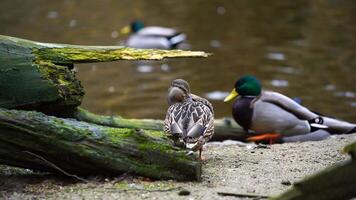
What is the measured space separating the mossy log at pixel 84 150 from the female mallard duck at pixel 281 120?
3.24 metres

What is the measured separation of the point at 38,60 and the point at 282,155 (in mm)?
2036

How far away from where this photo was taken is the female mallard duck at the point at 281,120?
24.4ft

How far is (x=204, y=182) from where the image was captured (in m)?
4.27

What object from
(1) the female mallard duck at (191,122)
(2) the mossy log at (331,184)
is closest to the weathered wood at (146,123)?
(1) the female mallard duck at (191,122)

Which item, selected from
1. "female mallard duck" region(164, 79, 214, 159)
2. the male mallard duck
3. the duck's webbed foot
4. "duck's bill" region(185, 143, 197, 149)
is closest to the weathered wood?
the duck's webbed foot

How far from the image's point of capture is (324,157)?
505 cm

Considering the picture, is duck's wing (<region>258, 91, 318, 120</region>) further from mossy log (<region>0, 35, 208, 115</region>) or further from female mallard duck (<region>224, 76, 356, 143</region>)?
mossy log (<region>0, 35, 208, 115</region>)

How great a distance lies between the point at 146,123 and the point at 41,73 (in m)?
2.19

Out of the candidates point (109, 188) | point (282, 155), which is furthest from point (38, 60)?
point (282, 155)

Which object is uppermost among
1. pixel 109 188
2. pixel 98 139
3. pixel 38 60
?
pixel 38 60

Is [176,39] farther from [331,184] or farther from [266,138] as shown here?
[331,184]

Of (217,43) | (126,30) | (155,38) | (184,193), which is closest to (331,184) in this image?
(184,193)

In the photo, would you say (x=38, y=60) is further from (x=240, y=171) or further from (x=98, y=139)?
(x=240, y=171)

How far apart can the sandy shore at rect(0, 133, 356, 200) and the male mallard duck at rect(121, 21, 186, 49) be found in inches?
387
